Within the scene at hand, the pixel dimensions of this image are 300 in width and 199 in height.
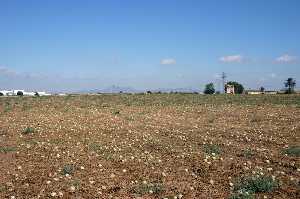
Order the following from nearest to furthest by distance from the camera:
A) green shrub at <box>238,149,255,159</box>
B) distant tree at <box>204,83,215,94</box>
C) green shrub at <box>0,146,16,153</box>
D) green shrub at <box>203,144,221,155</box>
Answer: green shrub at <box>238,149,255,159</box>
green shrub at <box>203,144,221,155</box>
green shrub at <box>0,146,16,153</box>
distant tree at <box>204,83,215,94</box>

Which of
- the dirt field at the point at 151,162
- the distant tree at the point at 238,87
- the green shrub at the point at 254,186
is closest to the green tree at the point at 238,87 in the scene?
the distant tree at the point at 238,87

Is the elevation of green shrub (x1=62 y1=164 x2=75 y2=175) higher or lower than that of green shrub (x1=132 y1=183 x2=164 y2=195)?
higher

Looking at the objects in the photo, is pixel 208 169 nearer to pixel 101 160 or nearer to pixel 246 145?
pixel 101 160

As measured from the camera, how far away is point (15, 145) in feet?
55.9

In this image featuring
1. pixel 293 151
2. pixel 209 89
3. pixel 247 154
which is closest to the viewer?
pixel 247 154

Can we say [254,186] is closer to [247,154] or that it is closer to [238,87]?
[247,154]

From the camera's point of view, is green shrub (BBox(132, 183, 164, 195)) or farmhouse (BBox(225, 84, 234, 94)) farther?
farmhouse (BBox(225, 84, 234, 94))

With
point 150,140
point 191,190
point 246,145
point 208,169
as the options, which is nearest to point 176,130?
point 150,140

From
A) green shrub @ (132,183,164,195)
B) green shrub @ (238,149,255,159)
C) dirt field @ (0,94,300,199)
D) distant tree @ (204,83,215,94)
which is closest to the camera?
green shrub @ (132,183,164,195)

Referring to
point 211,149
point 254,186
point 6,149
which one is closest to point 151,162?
point 211,149

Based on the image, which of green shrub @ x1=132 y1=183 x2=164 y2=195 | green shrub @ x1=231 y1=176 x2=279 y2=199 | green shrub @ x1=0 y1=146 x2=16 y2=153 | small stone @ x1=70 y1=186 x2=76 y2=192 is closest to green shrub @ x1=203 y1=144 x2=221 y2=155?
green shrub @ x1=231 y1=176 x2=279 y2=199

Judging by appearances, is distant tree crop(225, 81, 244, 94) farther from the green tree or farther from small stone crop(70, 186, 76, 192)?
small stone crop(70, 186, 76, 192)

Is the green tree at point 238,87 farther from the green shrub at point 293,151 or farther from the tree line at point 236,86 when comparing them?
the green shrub at point 293,151

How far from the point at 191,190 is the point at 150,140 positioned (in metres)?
7.09
